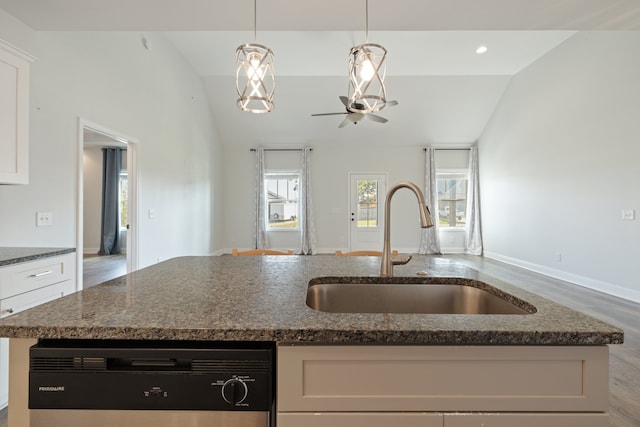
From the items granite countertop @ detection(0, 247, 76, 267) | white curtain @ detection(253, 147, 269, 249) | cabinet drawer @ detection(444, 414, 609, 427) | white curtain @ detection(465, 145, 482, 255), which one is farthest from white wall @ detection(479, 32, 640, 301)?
granite countertop @ detection(0, 247, 76, 267)

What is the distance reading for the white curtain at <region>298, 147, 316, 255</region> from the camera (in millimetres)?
6918

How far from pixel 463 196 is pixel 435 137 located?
1583 mm

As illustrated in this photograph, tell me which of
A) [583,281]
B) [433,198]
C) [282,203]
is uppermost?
[433,198]

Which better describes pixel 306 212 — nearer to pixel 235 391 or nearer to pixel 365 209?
pixel 365 209

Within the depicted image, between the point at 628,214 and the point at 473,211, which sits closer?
the point at 628,214

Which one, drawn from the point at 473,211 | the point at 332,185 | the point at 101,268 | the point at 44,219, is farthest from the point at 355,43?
the point at 101,268

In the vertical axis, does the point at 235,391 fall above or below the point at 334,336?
below

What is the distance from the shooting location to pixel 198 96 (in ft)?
18.3

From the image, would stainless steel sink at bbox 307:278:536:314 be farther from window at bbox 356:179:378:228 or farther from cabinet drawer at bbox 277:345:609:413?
window at bbox 356:179:378:228

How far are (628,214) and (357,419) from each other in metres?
4.62

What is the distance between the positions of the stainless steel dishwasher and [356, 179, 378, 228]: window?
6535 millimetres

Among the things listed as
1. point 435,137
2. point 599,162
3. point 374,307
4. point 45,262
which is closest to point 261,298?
point 374,307

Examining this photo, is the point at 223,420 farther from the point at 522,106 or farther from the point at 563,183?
the point at 522,106

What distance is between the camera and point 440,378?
2.18 ft
